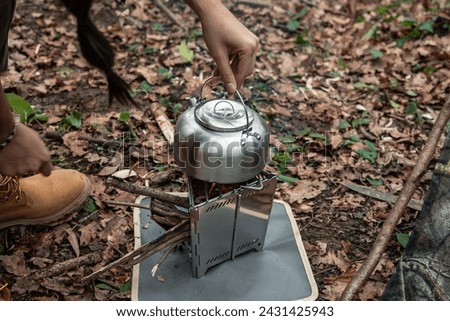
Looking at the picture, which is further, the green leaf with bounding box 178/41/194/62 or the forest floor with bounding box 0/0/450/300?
the green leaf with bounding box 178/41/194/62

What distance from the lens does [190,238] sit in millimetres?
3369

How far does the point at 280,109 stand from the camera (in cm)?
538

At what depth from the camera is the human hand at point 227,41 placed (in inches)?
119

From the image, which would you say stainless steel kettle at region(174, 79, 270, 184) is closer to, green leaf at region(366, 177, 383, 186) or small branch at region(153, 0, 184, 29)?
green leaf at region(366, 177, 383, 186)

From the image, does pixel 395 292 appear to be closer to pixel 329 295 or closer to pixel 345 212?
pixel 329 295

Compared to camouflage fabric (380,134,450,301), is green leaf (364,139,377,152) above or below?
below

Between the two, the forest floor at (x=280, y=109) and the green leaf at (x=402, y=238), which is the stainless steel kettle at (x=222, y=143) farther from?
the green leaf at (x=402, y=238)

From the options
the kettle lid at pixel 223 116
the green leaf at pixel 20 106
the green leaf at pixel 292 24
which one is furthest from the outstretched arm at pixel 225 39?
the green leaf at pixel 292 24

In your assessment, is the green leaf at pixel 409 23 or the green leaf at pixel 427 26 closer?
the green leaf at pixel 427 26

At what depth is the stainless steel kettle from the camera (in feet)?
9.82

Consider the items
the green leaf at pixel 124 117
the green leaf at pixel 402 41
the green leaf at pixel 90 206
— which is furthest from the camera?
the green leaf at pixel 402 41

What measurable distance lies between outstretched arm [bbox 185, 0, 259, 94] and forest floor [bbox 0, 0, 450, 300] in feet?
5.01

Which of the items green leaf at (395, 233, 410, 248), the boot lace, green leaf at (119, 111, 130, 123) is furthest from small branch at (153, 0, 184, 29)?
green leaf at (395, 233, 410, 248)

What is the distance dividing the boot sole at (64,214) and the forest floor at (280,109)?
0.08 metres
